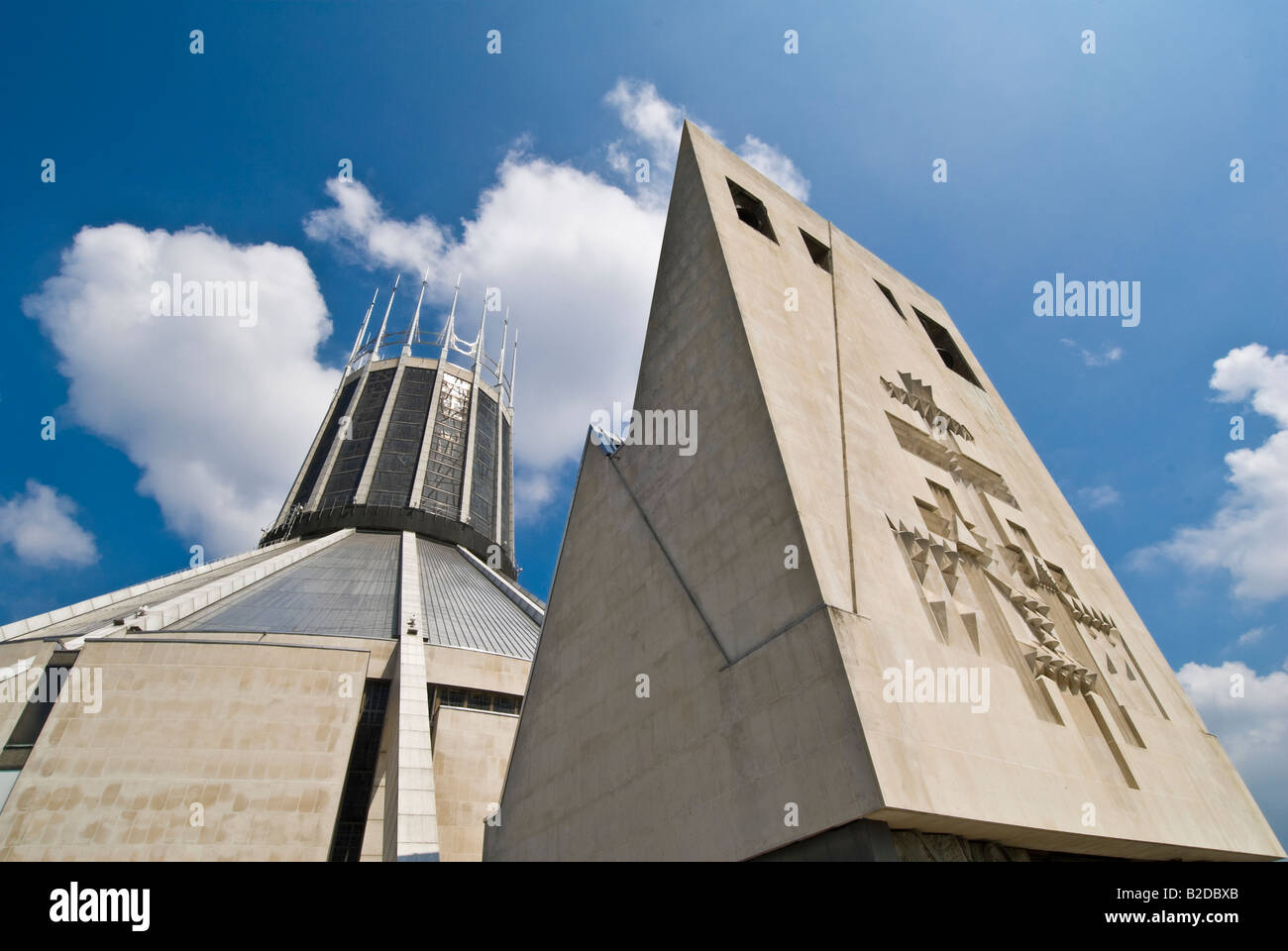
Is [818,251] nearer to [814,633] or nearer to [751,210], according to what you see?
[751,210]

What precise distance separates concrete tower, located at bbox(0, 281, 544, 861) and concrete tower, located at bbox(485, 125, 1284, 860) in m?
6.00

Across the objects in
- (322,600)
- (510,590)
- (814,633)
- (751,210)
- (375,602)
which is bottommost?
(814,633)

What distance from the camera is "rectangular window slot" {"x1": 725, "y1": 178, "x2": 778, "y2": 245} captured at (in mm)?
15461

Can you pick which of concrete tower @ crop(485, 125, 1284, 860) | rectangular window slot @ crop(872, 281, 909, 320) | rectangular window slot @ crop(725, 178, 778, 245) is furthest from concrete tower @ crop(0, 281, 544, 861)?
rectangular window slot @ crop(872, 281, 909, 320)

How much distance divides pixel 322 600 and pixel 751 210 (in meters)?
20.1

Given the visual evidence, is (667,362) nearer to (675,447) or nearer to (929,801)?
(675,447)

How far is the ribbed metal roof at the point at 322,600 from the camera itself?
73.3 feet

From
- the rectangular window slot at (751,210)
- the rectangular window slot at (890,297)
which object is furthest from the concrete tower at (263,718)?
the rectangular window slot at (890,297)

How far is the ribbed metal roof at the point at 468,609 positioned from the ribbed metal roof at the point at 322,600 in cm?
142

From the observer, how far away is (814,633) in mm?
8250

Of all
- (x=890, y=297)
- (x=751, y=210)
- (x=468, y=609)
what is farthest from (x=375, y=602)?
(x=890, y=297)

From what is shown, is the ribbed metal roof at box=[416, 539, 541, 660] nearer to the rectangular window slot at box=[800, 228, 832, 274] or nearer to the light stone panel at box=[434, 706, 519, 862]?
the light stone panel at box=[434, 706, 519, 862]

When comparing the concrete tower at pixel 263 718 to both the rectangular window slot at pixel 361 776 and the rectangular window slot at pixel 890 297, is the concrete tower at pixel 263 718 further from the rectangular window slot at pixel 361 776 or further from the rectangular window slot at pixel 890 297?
the rectangular window slot at pixel 890 297

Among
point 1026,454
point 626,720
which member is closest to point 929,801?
point 626,720
